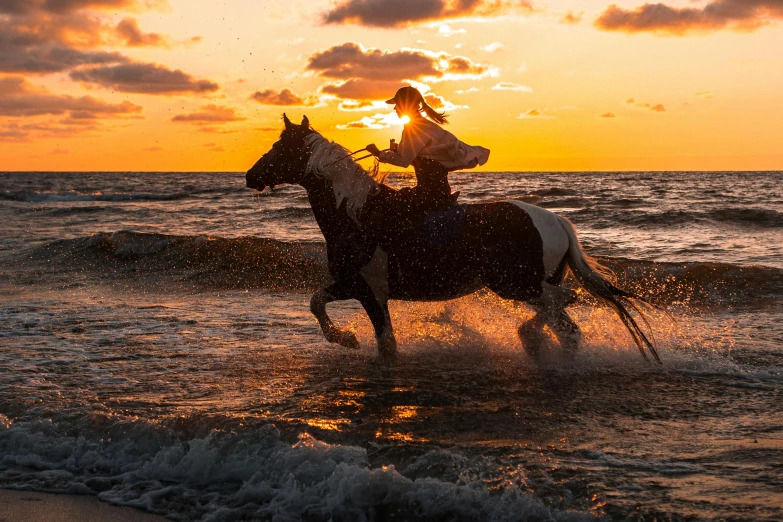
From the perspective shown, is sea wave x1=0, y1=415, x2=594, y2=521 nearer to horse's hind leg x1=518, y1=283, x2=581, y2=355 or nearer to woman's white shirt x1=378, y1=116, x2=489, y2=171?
horse's hind leg x1=518, y1=283, x2=581, y2=355

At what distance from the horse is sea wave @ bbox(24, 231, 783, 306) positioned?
17.2ft

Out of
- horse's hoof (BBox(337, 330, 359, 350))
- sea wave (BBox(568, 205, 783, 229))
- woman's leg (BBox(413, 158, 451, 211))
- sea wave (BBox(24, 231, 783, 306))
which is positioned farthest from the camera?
sea wave (BBox(568, 205, 783, 229))

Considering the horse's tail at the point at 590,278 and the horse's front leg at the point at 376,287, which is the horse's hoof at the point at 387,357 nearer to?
the horse's front leg at the point at 376,287

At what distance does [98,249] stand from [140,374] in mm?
12013

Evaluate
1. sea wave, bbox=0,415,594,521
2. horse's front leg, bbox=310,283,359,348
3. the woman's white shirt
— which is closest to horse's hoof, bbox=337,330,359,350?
horse's front leg, bbox=310,283,359,348

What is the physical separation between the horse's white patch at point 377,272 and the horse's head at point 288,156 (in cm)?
107

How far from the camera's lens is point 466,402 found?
5805 millimetres

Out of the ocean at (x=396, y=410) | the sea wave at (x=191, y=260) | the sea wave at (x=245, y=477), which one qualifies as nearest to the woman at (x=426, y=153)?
the ocean at (x=396, y=410)

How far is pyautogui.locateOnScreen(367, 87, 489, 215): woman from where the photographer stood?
625cm

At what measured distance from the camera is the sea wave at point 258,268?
37.8ft

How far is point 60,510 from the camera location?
4309mm

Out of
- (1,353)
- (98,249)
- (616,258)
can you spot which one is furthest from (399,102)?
(98,249)

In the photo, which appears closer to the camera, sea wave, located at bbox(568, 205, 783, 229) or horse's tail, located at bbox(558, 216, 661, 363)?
horse's tail, located at bbox(558, 216, 661, 363)

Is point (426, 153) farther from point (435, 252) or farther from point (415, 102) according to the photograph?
point (435, 252)
